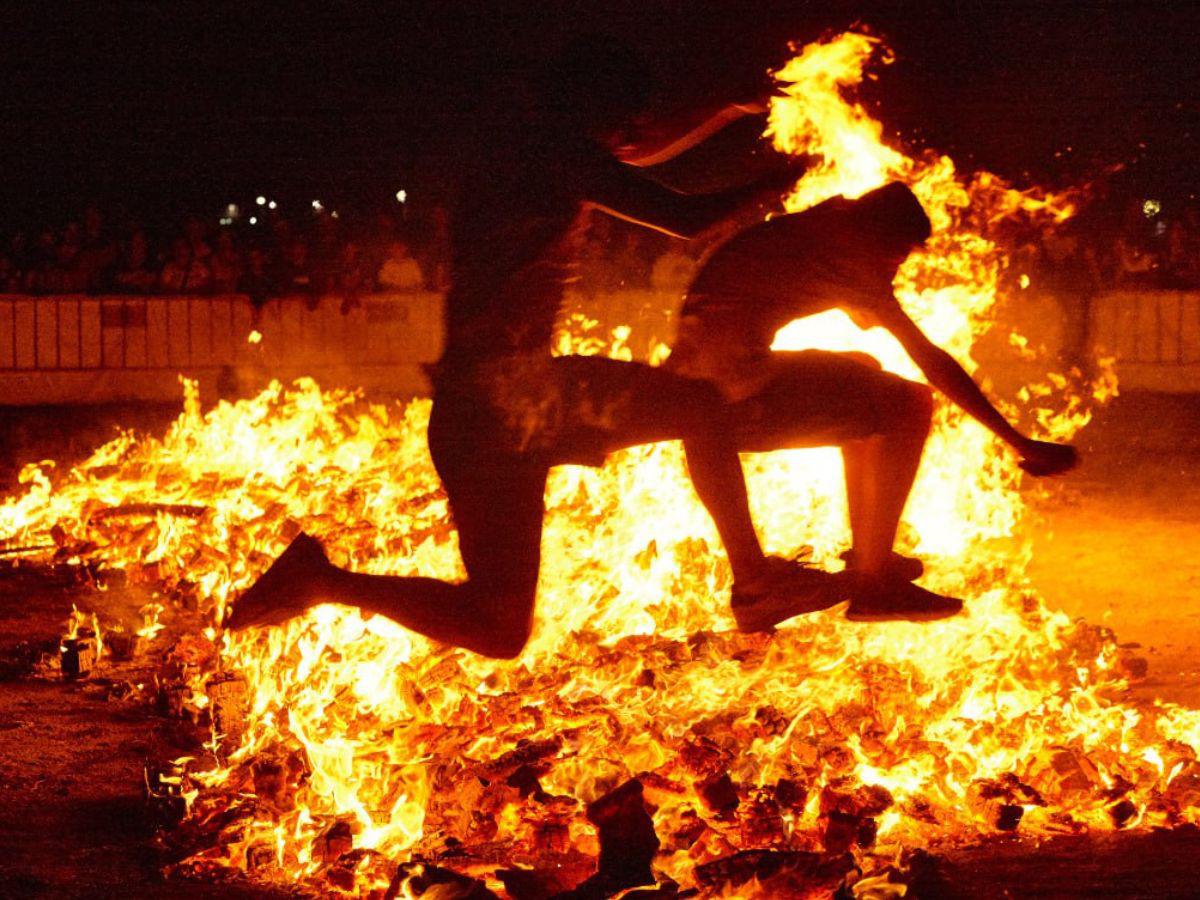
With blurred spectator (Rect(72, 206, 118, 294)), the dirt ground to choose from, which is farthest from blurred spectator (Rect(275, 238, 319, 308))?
the dirt ground

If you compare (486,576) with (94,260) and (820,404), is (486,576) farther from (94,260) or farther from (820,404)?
(94,260)

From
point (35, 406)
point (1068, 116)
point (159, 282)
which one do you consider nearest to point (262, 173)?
point (159, 282)

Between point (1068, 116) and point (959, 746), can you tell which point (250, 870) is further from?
point (1068, 116)

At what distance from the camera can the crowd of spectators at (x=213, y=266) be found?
15.9 meters

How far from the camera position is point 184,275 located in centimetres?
1620

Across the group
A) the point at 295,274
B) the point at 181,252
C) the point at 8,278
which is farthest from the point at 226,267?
the point at 8,278

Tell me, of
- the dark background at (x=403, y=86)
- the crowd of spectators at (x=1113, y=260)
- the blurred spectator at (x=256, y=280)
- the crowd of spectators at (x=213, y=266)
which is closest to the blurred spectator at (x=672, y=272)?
the dark background at (x=403, y=86)

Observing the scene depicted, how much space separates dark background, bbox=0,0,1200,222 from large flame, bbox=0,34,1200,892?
1112 cm

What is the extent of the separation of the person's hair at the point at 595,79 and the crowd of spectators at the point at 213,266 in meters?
11.5

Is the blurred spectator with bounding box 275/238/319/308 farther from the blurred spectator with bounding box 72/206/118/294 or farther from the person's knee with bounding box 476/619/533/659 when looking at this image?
the person's knee with bounding box 476/619/533/659

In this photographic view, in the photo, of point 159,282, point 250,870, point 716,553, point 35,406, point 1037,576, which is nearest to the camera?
point 250,870

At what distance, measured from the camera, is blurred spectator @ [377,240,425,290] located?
1620 cm

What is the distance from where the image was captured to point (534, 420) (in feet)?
14.4

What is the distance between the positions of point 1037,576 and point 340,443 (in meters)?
4.05
